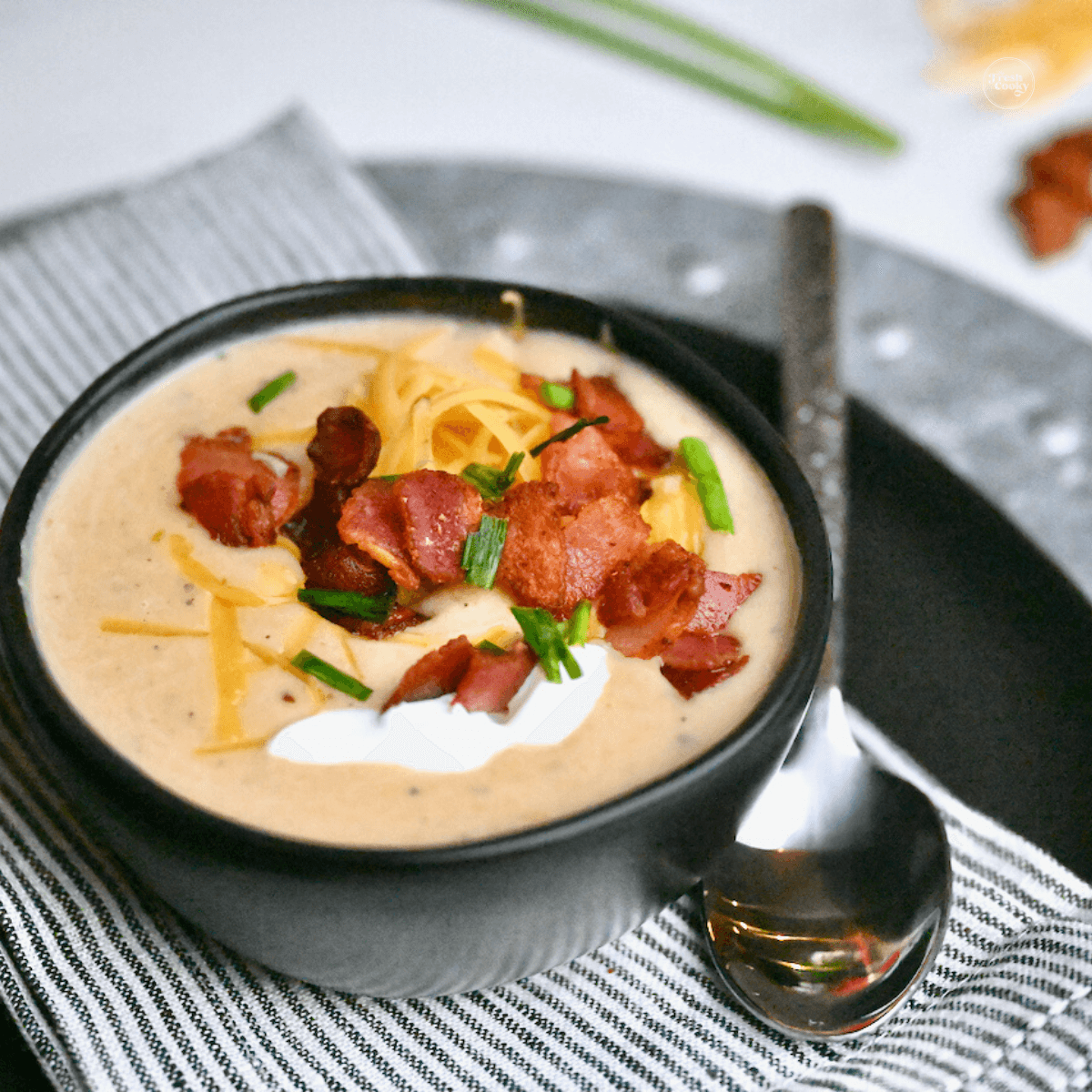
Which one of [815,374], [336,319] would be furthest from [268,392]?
[815,374]

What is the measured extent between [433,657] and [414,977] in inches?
13.7

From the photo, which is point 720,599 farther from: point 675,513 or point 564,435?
point 564,435


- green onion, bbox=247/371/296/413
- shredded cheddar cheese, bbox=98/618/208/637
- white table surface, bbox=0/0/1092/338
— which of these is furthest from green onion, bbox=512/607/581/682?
white table surface, bbox=0/0/1092/338

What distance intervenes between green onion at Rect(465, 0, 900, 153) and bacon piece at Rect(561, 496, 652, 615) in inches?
86.7

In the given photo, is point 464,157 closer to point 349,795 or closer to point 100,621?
point 100,621

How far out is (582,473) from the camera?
1.50 m

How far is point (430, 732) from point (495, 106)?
254 cm

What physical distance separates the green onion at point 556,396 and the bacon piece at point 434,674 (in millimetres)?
385

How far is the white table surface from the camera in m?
3.15

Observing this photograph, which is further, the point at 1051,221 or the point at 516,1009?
the point at 1051,221

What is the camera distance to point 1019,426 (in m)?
2.54

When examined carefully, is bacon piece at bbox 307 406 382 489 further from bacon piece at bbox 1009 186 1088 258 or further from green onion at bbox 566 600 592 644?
bacon piece at bbox 1009 186 1088 258

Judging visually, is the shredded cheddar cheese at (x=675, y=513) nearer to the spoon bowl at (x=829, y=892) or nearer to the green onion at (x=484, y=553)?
the green onion at (x=484, y=553)

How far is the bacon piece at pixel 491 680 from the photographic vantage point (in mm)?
1278
